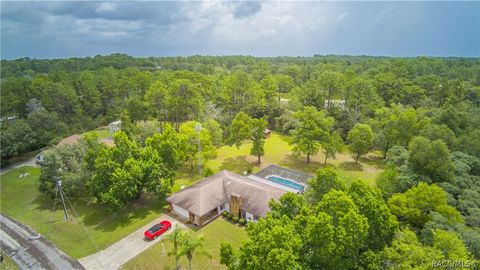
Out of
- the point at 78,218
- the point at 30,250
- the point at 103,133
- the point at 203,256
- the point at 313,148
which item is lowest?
the point at 30,250

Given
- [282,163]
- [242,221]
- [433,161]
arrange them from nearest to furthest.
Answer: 1. [433,161]
2. [242,221]
3. [282,163]

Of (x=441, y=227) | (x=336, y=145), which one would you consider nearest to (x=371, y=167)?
(x=336, y=145)

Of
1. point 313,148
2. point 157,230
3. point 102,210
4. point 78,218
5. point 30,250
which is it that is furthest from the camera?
point 313,148

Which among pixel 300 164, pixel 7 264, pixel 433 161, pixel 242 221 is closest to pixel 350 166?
pixel 300 164

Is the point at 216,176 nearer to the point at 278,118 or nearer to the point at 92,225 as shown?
the point at 92,225

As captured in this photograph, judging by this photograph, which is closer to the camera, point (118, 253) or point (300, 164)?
point (118, 253)

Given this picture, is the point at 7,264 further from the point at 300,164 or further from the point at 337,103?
the point at 337,103

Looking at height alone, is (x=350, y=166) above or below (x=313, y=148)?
below
